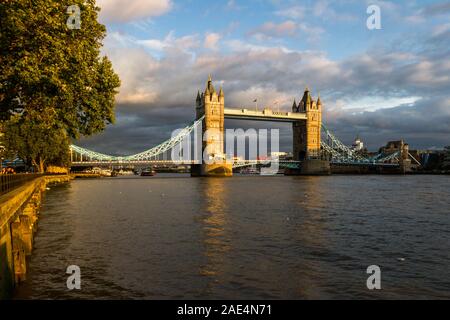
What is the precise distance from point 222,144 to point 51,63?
119459 mm

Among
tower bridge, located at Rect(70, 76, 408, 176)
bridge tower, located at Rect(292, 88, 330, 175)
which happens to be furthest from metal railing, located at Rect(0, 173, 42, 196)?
bridge tower, located at Rect(292, 88, 330, 175)

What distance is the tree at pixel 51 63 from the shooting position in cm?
1540

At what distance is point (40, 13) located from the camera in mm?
15273

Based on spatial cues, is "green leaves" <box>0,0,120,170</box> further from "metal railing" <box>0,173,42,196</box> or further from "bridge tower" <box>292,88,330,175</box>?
"bridge tower" <box>292,88,330,175</box>

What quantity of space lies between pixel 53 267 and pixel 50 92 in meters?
8.40

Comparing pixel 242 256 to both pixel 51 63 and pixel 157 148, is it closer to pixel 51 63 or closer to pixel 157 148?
pixel 51 63

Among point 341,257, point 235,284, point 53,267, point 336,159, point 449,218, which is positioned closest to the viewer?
point 235,284

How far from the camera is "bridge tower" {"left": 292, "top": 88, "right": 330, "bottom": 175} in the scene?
149 metres

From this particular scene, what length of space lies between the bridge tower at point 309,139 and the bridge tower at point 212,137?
35.6 meters

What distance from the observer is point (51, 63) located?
16578 mm

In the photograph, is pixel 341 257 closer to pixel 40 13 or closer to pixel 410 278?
pixel 410 278

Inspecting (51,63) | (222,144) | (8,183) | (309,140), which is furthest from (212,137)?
(51,63)

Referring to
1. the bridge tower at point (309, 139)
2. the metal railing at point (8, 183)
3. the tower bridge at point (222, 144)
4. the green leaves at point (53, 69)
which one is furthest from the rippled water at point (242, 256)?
the bridge tower at point (309, 139)
